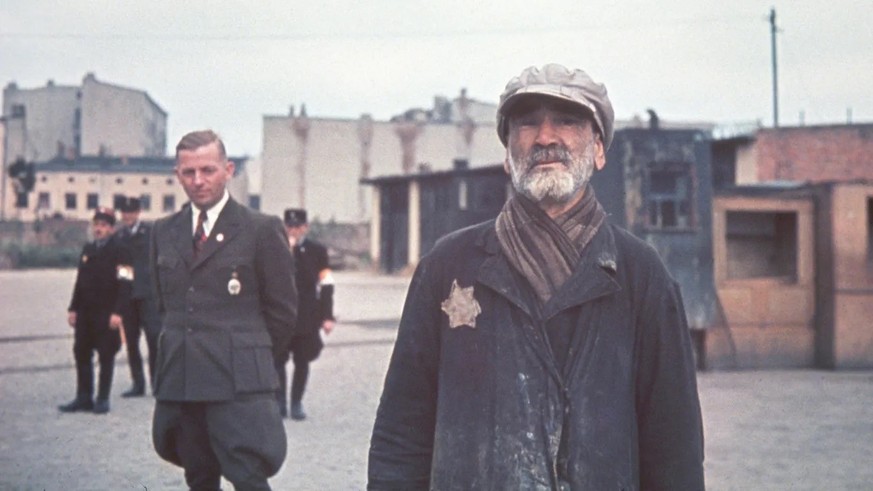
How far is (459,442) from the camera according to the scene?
2652mm

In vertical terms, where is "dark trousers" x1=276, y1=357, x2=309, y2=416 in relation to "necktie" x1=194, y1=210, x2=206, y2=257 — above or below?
below

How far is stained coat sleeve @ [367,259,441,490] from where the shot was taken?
9.07ft

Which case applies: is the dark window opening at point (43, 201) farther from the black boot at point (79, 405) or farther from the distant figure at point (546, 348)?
Result: the distant figure at point (546, 348)

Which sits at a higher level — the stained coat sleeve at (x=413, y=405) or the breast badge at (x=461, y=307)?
the breast badge at (x=461, y=307)

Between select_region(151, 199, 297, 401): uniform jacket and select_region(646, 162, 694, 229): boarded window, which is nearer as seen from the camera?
select_region(151, 199, 297, 401): uniform jacket

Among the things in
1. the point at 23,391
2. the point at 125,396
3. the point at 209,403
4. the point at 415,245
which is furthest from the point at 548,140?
the point at 415,245

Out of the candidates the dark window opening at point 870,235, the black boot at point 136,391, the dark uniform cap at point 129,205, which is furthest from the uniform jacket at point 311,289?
the dark window opening at point 870,235

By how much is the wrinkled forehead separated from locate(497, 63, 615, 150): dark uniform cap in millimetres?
15

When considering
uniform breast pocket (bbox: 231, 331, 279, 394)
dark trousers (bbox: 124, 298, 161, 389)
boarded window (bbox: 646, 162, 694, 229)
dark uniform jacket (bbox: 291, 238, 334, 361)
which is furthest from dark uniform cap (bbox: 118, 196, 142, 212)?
boarded window (bbox: 646, 162, 694, 229)

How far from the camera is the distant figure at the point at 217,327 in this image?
4770 millimetres

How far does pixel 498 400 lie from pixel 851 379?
1244 cm

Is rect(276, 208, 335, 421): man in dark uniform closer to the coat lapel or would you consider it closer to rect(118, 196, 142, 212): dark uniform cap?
rect(118, 196, 142, 212): dark uniform cap

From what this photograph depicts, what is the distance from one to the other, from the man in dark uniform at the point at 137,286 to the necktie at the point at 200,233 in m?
5.70

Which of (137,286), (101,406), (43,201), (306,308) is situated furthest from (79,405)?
(43,201)
